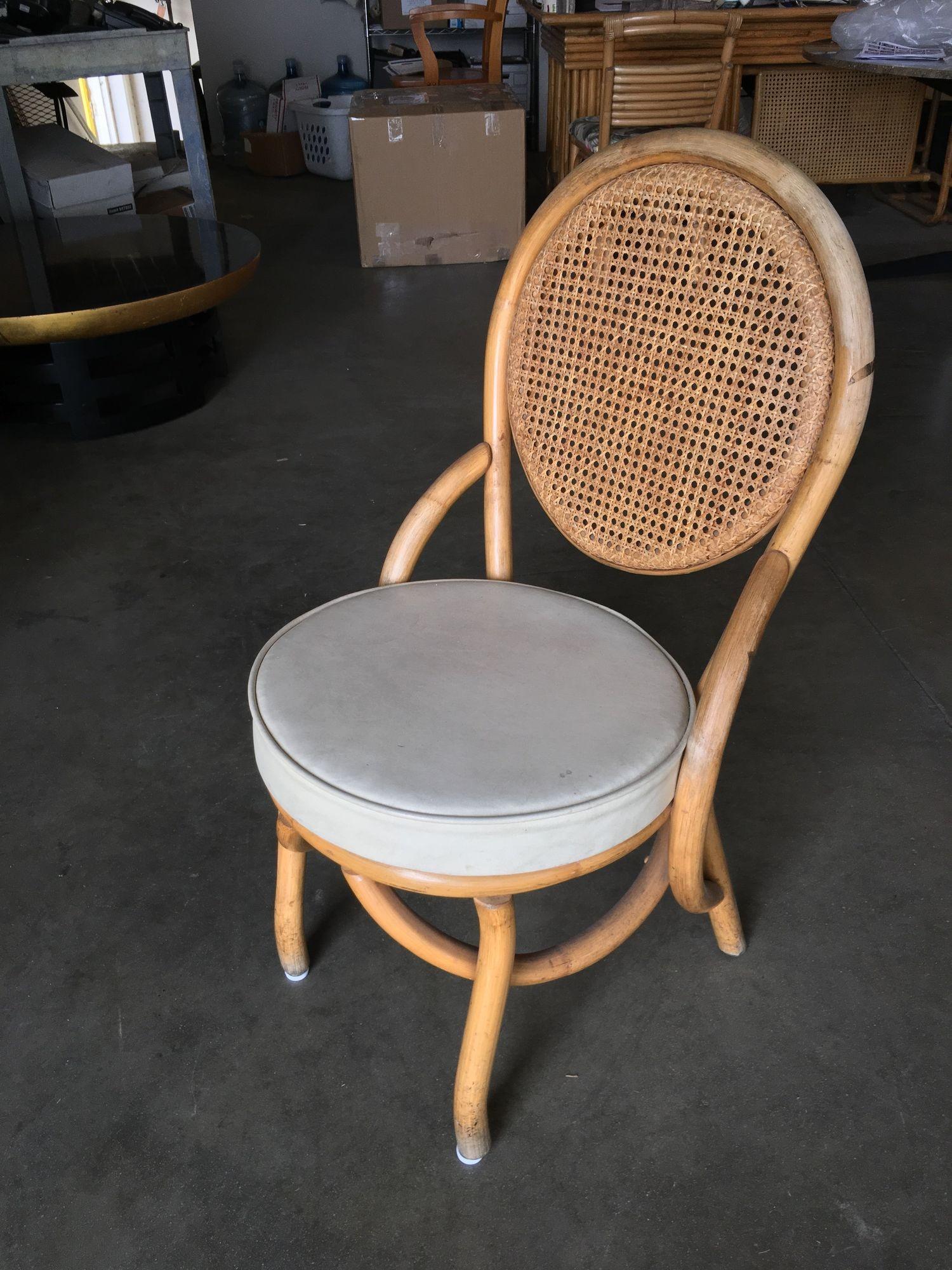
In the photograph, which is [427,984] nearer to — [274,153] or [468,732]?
[468,732]

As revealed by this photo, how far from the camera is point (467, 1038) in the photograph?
107cm

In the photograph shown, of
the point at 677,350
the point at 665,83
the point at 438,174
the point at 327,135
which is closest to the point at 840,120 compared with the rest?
the point at 665,83

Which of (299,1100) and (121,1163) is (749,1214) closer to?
(299,1100)

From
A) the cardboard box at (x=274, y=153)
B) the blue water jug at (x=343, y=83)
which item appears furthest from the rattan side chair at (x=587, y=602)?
the blue water jug at (x=343, y=83)

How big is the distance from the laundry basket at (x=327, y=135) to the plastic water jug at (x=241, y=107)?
1.31 feet

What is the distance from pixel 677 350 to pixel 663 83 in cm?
280

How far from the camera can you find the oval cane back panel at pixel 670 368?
105 cm

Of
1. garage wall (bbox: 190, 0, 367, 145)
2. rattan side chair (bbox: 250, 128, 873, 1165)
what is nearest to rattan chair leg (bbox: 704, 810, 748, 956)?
rattan side chair (bbox: 250, 128, 873, 1165)

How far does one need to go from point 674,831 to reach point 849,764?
78 centimetres

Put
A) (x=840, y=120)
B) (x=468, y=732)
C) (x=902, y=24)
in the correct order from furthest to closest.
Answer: (x=840, y=120)
(x=902, y=24)
(x=468, y=732)

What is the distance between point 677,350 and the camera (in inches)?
45.0

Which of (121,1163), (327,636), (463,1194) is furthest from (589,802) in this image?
(121,1163)

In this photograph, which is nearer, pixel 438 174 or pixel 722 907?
pixel 722 907

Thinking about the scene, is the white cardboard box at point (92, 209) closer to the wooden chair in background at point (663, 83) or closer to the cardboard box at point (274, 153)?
the wooden chair in background at point (663, 83)
